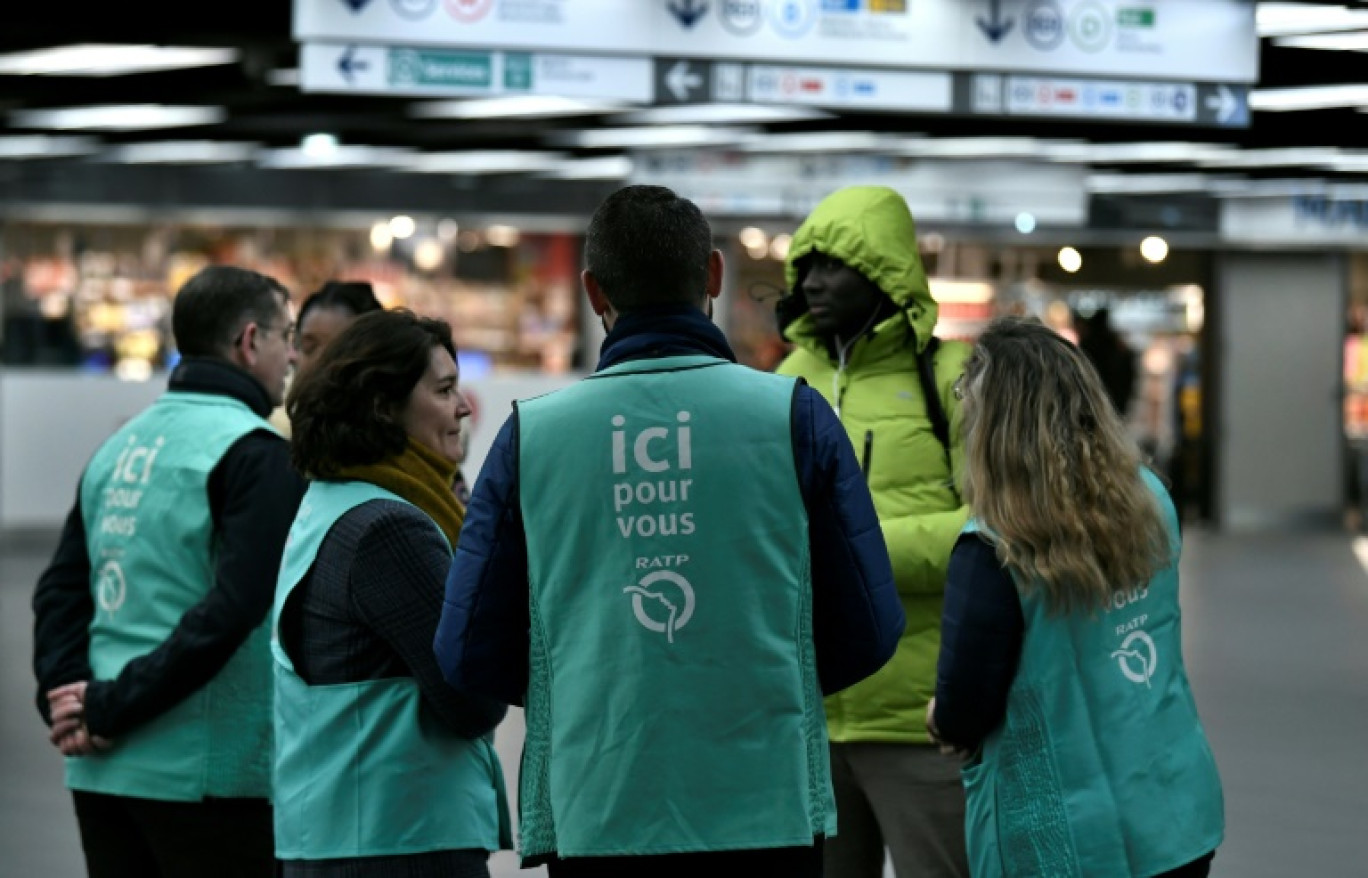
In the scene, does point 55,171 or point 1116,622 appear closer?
point 1116,622

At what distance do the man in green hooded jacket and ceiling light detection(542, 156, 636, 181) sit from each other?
15.6 m

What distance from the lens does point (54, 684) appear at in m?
4.14

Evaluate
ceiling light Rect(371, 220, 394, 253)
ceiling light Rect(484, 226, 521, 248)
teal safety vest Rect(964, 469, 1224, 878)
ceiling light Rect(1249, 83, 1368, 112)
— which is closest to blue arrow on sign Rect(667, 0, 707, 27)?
ceiling light Rect(1249, 83, 1368, 112)

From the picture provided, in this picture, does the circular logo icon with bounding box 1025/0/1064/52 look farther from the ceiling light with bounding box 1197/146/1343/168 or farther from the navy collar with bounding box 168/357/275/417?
the ceiling light with bounding box 1197/146/1343/168

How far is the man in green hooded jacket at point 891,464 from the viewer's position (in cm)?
421

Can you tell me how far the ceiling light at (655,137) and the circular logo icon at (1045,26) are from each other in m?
6.45

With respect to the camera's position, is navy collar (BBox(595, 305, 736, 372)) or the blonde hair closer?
navy collar (BBox(595, 305, 736, 372))

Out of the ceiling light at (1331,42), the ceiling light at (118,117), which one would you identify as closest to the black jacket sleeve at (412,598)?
the ceiling light at (1331,42)

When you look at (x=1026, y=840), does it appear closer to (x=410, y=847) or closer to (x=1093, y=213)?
(x=410, y=847)

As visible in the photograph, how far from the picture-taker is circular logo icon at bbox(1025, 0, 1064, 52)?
10938 mm

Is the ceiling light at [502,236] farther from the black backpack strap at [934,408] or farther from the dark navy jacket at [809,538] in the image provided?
the dark navy jacket at [809,538]

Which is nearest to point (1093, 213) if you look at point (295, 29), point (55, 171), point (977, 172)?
point (977, 172)

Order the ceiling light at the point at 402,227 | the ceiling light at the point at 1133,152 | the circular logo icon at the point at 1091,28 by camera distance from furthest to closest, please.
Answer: the ceiling light at the point at 402,227
the ceiling light at the point at 1133,152
the circular logo icon at the point at 1091,28

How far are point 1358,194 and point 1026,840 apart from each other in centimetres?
2069
